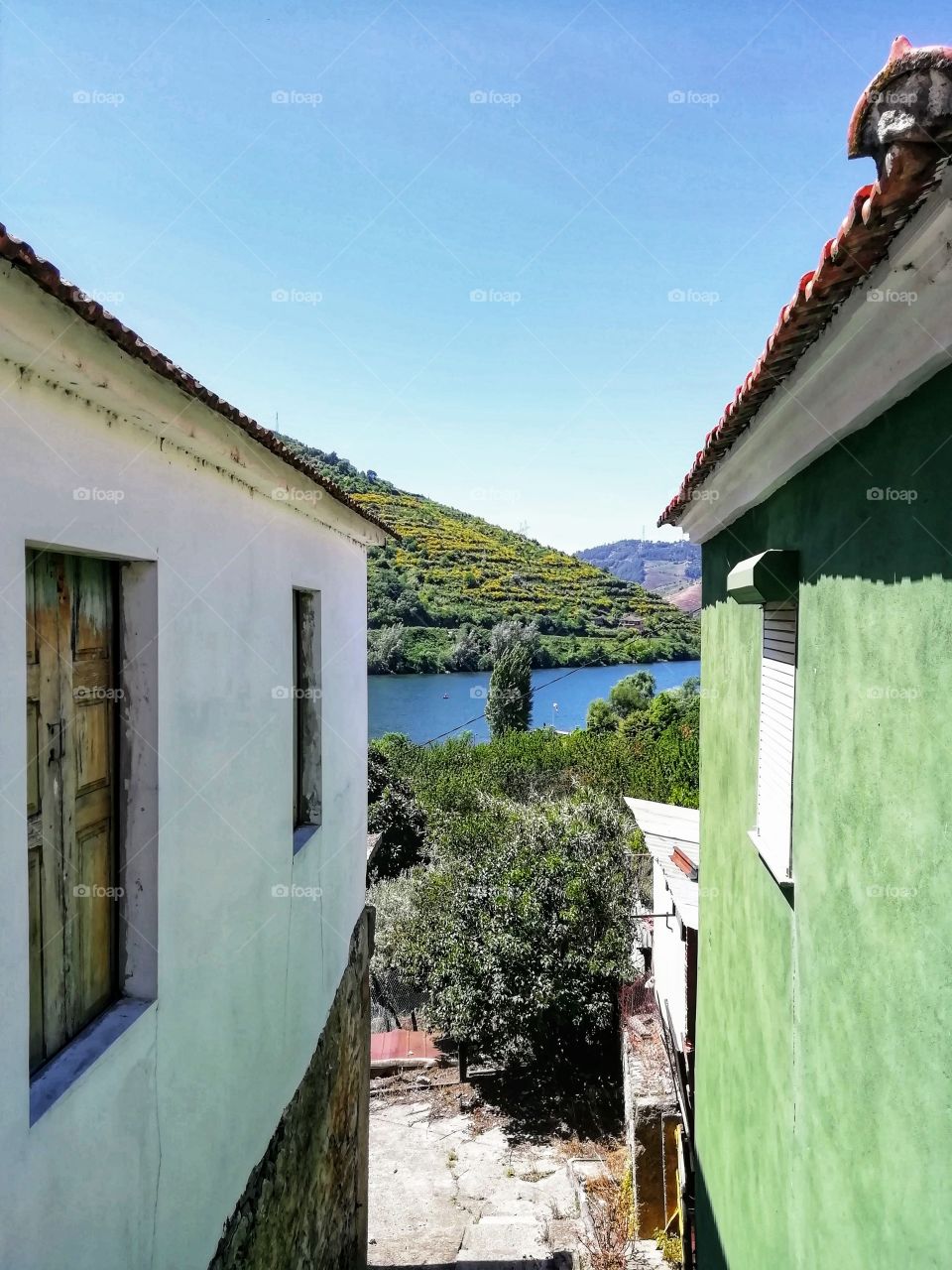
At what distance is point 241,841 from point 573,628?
5731 cm

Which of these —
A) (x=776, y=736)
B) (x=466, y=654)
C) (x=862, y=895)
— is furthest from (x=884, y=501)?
(x=466, y=654)

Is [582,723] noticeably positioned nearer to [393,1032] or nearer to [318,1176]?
[393,1032]

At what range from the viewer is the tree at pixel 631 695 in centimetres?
3953

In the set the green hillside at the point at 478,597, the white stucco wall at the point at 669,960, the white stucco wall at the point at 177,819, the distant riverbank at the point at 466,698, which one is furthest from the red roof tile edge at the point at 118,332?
the green hillside at the point at 478,597

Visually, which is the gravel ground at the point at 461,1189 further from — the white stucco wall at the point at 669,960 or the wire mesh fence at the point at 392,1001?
the wire mesh fence at the point at 392,1001

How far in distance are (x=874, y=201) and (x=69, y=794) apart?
9.79 ft

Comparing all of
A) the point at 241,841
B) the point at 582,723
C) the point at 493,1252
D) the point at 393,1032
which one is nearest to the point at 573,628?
the point at 582,723

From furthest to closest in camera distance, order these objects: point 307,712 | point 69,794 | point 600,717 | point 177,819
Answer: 1. point 600,717
2. point 307,712
3. point 177,819
4. point 69,794

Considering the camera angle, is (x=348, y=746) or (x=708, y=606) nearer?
(x=708, y=606)

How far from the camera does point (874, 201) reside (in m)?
1.71

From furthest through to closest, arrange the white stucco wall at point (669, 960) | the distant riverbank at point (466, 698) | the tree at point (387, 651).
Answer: the tree at point (387, 651)
the distant riverbank at point (466, 698)
the white stucco wall at point (669, 960)

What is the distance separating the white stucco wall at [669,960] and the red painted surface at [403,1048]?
15.3 feet

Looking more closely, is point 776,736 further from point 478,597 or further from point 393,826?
point 478,597

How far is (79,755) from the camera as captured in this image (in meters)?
3.15
